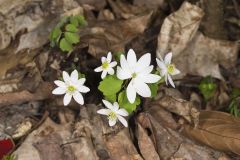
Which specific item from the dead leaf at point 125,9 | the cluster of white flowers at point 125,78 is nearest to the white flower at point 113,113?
the cluster of white flowers at point 125,78

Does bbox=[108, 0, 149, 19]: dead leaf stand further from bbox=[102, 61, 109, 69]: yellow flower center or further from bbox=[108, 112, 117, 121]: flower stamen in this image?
bbox=[108, 112, 117, 121]: flower stamen

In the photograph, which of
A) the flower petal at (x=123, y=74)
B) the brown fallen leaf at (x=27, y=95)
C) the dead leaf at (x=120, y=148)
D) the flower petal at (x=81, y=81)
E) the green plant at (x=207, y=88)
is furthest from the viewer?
the green plant at (x=207, y=88)

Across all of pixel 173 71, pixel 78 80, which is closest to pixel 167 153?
pixel 173 71

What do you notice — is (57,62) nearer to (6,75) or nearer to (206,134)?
(6,75)

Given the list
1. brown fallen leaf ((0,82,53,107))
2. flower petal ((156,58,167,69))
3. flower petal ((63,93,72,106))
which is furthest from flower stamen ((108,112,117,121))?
brown fallen leaf ((0,82,53,107))

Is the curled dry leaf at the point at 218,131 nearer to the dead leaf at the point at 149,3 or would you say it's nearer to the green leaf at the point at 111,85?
the green leaf at the point at 111,85

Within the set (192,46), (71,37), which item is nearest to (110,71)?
(71,37)
